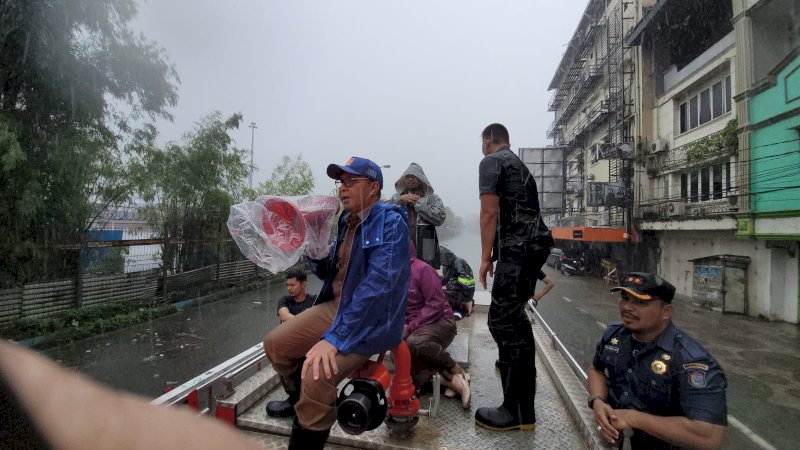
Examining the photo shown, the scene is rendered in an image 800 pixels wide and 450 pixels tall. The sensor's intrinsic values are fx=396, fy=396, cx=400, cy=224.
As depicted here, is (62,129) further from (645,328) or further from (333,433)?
(645,328)

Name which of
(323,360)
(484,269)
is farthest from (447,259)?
(323,360)

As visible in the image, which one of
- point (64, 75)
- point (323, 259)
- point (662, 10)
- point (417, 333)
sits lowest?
point (417, 333)

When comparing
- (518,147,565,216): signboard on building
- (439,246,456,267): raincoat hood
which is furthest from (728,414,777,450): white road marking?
(518,147,565,216): signboard on building

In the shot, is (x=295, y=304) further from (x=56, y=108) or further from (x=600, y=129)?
(x=600, y=129)

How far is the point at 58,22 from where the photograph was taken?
23.2 ft

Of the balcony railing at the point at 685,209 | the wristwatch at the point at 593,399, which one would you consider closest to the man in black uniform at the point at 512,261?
the wristwatch at the point at 593,399

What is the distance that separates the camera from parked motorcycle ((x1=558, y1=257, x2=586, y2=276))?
23.5 m

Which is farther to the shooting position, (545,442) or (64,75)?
(64,75)

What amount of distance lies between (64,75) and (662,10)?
845 inches

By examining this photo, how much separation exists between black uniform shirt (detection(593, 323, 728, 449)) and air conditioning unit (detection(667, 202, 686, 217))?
15746 millimetres

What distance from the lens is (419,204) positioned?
3.45 m

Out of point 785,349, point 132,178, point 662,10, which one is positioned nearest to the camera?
point 785,349

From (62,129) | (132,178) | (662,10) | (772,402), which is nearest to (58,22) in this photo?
(62,129)

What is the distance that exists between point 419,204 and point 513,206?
111 centimetres
